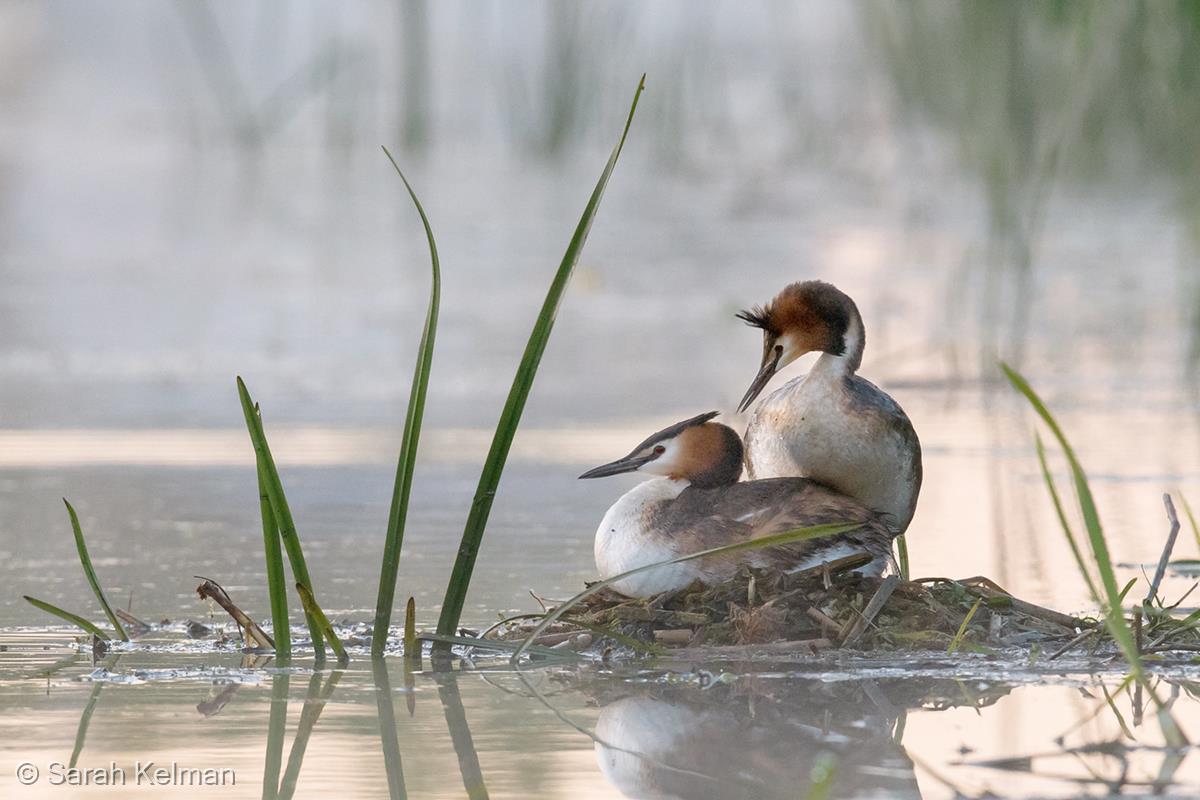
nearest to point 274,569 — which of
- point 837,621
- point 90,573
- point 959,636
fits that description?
point 90,573

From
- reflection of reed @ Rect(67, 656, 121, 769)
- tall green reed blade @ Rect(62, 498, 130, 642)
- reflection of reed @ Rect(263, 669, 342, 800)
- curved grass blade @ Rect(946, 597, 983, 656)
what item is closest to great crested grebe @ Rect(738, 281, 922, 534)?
curved grass blade @ Rect(946, 597, 983, 656)

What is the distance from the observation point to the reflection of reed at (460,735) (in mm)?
3168

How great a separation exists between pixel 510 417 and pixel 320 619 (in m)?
0.58

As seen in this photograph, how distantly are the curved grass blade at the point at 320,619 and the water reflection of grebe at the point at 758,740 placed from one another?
64 centimetres

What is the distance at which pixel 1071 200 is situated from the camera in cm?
1522

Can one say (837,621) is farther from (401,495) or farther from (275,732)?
(275,732)

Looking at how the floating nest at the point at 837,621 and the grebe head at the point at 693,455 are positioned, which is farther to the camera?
the grebe head at the point at 693,455

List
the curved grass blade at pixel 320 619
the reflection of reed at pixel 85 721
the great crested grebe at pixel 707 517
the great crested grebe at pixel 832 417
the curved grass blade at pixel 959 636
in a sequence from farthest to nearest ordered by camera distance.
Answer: the great crested grebe at pixel 832 417 → the great crested grebe at pixel 707 517 → the curved grass blade at pixel 959 636 → the curved grass blade at pixel 320 619 → the reflection of reed at pixel 85 721

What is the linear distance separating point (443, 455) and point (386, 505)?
1.01 metres

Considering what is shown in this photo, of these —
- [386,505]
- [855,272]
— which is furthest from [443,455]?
[855,272]

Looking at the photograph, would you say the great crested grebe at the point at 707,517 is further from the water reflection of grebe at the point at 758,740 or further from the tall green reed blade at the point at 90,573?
the tall green reed blade at the point at 90,573

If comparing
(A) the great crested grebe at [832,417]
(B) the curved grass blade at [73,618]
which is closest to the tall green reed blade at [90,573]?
(B) the curved grass blade at [73,618]

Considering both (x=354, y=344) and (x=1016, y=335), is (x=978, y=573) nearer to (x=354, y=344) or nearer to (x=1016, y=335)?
(x=1016, y=335)

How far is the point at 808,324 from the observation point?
5.11 metres
